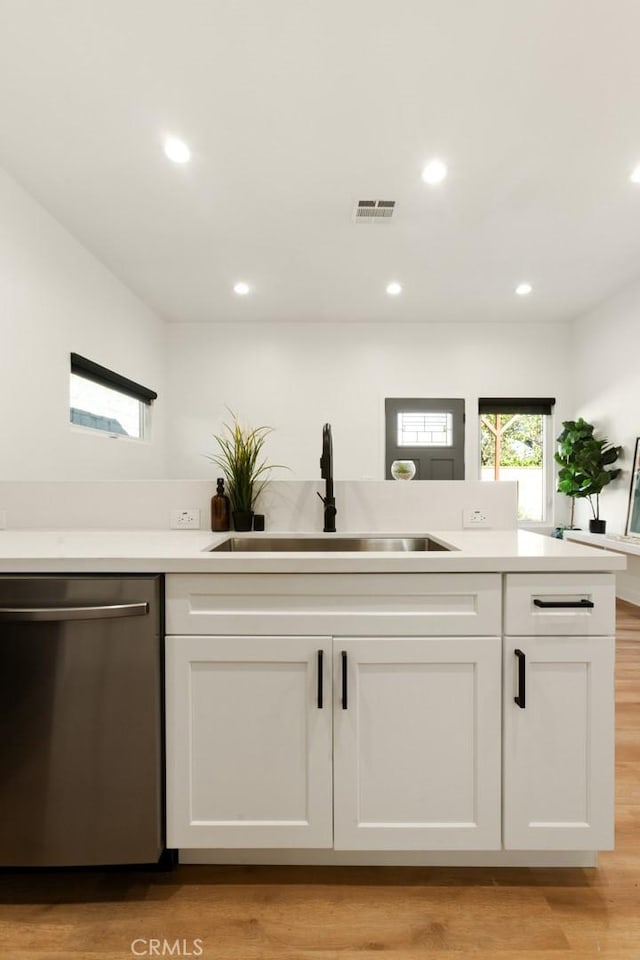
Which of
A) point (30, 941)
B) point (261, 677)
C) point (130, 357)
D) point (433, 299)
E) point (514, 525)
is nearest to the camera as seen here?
point (30, 941)

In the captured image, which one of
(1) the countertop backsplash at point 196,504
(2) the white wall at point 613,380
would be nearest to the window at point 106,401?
(1) the countertop backsplash at point 196,504

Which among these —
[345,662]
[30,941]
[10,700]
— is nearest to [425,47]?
[345,662]

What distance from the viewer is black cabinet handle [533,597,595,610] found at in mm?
1208

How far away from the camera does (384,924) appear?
116 centimetres

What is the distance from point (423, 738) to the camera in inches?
48.1

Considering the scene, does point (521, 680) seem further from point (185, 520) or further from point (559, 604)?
point (185, 520)

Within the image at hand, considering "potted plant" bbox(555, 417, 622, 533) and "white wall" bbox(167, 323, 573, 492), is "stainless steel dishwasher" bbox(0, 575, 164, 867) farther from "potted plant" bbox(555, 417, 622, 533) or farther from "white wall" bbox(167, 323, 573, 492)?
"potted plant" bbox(555, 417, 622, 533)

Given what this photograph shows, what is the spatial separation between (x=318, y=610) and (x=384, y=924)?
741mm

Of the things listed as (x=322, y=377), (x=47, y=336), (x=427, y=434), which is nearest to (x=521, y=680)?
(x=47, y=336)

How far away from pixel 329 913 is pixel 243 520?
45.0 inches

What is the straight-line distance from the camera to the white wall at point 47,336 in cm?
272

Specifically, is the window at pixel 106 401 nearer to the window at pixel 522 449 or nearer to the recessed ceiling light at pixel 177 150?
the recessed ceiling light at pixel 177 150

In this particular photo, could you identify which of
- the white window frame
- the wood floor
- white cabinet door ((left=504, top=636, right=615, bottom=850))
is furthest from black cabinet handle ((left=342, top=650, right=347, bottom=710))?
the white window frame

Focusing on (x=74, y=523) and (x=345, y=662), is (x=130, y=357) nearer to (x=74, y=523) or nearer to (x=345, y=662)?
(x=74, y=523)
